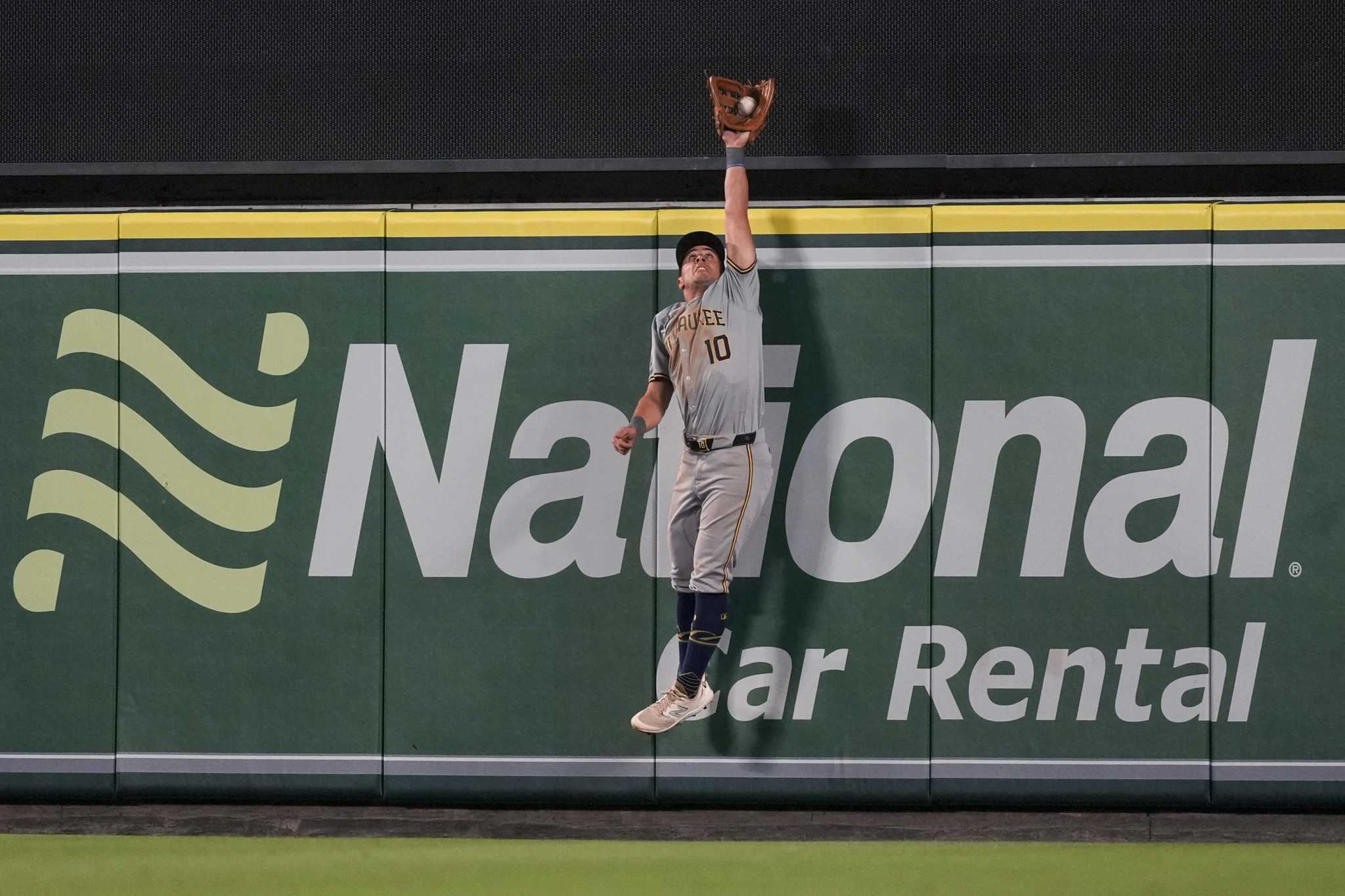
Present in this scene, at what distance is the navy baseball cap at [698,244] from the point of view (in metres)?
3.68

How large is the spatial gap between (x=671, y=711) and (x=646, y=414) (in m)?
1.04

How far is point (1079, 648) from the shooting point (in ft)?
12.3

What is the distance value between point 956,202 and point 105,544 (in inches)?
132

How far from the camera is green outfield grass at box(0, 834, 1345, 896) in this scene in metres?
3.45

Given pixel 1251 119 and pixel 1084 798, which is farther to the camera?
pixel 1084 798

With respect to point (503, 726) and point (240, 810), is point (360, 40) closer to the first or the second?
point (503, 726)

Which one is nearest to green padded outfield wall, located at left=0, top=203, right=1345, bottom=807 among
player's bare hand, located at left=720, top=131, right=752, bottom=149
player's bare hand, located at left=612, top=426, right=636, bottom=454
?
player's bare hand, located at left=612, top=426, right=636, bottom=454

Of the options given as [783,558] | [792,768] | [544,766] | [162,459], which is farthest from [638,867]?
[162,459]

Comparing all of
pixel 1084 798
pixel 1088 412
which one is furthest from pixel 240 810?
pixel 1088 412

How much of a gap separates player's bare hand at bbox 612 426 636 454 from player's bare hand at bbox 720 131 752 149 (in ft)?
3.36

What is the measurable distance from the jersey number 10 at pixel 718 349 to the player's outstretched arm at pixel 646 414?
0.20 m

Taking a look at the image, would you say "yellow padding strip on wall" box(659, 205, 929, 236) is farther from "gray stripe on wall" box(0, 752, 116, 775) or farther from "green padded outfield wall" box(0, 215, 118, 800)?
"gray stripe on wall" box(0, 752, 116, 775)

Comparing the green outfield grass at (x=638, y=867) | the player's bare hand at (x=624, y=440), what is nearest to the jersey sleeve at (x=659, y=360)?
the player's bare hand at (x=624, y=440)

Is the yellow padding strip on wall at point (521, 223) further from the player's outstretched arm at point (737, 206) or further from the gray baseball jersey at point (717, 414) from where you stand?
the gray baseball jersey at point (717, 414)
